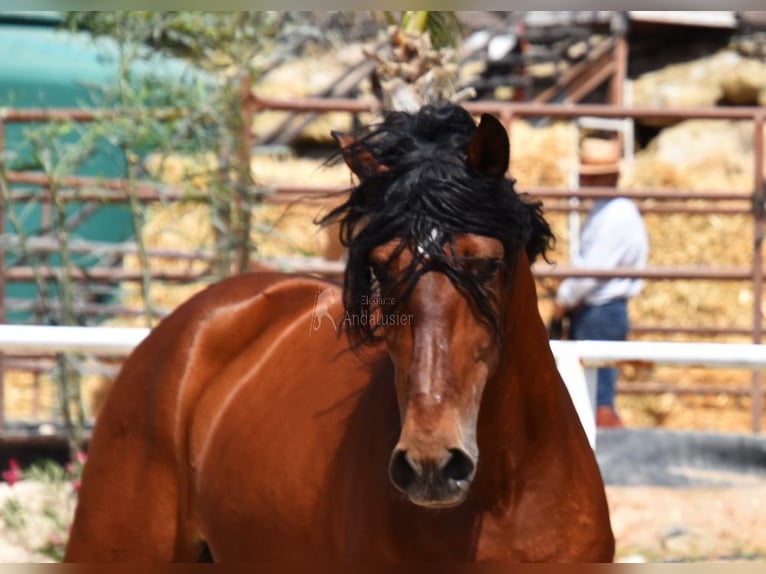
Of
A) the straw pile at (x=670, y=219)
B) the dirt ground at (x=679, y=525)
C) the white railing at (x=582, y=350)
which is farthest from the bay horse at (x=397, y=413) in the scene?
the straw pile at (x=670, y=219)

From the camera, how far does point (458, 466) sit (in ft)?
8.49

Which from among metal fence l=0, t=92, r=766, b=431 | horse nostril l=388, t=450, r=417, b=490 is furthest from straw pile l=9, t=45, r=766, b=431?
horse nostril l=388, t=450, r=417, b=490

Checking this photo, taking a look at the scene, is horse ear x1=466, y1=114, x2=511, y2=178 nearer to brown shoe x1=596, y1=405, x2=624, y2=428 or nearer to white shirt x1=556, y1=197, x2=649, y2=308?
brown shoe x1=596, y1=405, x2=624, y2=428

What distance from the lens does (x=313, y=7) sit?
11.7 ft

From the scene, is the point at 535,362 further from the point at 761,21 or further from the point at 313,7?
the point at 761,21

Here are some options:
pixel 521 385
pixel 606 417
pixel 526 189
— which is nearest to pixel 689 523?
pixel 606 417

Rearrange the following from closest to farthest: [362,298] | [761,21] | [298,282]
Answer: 1. [362,298]
2. [298,282]
3. [761,21]

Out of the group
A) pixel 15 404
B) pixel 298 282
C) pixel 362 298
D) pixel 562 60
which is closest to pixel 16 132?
pixel 15 404

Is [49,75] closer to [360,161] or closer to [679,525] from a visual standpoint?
[679,525]

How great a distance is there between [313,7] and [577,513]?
1.51 metres

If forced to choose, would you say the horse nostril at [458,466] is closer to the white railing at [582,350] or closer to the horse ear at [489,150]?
the horse ear at [489,150]

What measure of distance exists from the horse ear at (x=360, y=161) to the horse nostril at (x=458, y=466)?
0.69 meters

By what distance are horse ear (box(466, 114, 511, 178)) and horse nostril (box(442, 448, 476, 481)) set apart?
2.15ft

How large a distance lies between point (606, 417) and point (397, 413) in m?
4.38
